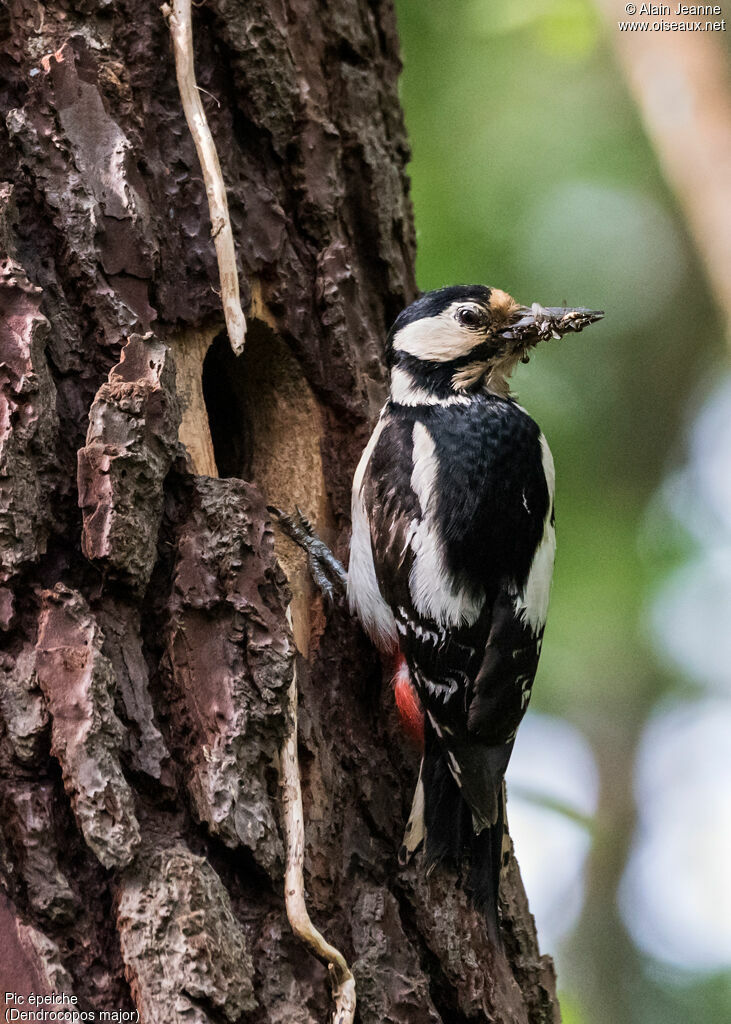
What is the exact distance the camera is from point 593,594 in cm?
495

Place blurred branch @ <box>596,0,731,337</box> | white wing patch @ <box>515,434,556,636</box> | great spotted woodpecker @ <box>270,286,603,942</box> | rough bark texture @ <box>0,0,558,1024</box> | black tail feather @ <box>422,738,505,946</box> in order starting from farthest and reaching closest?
blurred branch @ <box>596,0,731,337</box> < white wing patch @ <box>515,434,556,636</box> < great spotted woodpecker @ <box>270,286,603,942</box> < black tail feather @ <box>422,738,505,946</box> < rough bark texture @ <box>0,0,558,1024</box>

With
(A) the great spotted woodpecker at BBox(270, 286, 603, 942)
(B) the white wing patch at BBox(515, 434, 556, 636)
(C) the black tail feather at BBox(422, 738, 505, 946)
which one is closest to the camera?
(C) the black tail feather at BBox(422, 738, 505, 946)

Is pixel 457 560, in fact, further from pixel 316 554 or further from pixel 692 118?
pixel 692 118

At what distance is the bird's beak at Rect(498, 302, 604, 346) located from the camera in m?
2.65

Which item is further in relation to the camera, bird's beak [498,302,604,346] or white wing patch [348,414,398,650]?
bird's beak [498,302,604,346]

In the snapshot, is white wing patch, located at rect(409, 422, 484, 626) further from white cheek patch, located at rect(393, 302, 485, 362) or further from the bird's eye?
the bird's eye

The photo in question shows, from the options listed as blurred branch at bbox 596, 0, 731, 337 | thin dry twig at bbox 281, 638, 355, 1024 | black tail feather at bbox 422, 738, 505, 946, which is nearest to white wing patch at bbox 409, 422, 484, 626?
black tail feather at bbox 422, 738, 505, 946

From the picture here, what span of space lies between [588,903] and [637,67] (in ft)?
12.5

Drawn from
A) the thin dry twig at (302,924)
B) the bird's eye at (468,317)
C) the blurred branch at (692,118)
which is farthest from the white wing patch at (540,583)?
the blurred branch at (692,118)

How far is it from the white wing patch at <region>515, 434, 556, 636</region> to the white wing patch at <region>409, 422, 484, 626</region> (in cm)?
11

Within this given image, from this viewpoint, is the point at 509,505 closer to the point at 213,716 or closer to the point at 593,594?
the point at 213,716

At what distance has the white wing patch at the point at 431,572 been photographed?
2.38 meters

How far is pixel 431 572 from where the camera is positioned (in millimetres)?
2418

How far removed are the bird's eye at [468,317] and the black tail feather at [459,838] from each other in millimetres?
1127
